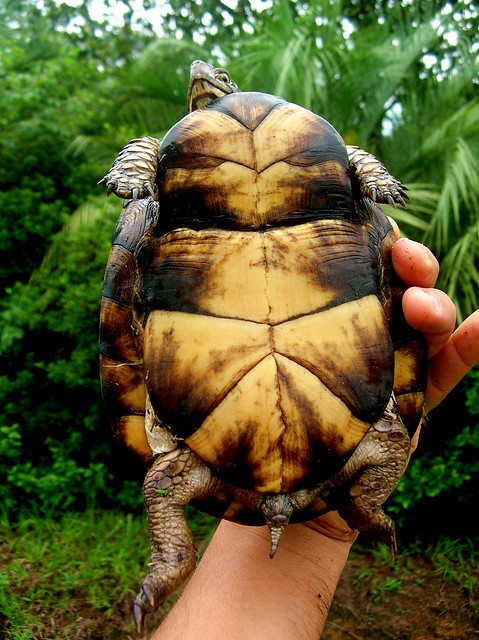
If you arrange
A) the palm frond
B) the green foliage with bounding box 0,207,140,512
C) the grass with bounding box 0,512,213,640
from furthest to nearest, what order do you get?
the green foliage with bounding box 0,207,140,512 < the palm frond < the grass with bounding box 0,512,213,640

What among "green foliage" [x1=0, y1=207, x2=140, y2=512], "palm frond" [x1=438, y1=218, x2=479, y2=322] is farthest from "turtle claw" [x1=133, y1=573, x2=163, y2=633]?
"palm frond" [x1=438, y1=218, x2=479, y2=322]

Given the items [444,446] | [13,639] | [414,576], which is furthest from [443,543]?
[13,639]

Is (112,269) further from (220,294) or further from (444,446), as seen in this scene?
(444,446)

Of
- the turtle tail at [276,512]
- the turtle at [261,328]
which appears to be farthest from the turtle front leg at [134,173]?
the turtle tail at [276,512]

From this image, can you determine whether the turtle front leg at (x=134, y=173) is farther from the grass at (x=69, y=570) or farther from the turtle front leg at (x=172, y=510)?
the grass at (x=69, y=570)

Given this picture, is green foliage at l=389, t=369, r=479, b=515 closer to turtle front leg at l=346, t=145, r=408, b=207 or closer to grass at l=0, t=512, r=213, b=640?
grass at l=0, t=512, r=213, b=640

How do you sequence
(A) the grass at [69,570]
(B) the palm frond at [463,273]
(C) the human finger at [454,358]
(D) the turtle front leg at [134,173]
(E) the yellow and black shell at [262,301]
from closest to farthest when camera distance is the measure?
1. (E) the yellow and black shell at [262,301]
2. (D) the turtle front leg at [134,173]
3. (C) the human finger at [454,358]
4. (A) the grass at [69,570]
5. (B) the palm frond at [463,273]

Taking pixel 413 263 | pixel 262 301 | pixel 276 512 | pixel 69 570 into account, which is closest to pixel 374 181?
pixel 413 263
